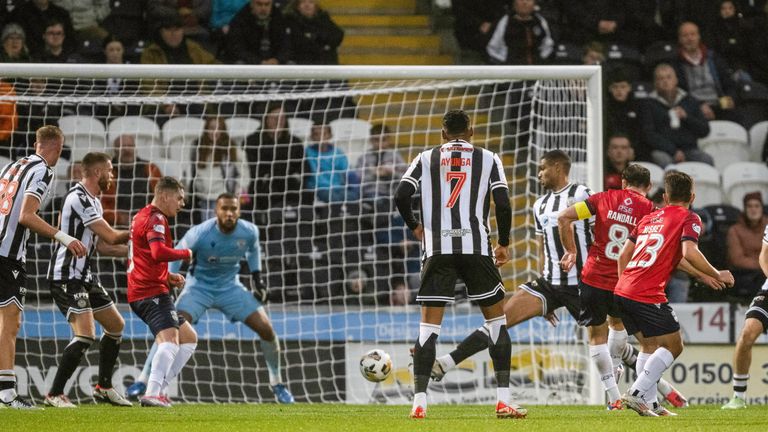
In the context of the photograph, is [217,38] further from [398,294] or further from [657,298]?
[657,298]

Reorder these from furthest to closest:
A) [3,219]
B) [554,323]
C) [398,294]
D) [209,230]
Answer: [398,294]
[209,230]
[554,323]
[3,219]

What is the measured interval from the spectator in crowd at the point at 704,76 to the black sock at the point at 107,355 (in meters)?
8.14

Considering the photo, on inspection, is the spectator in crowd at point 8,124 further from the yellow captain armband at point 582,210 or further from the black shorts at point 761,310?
the black shorts at point 761,310

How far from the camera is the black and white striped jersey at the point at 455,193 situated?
7.14 m

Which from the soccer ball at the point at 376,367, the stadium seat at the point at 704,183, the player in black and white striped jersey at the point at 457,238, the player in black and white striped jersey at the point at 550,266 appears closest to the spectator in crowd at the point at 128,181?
the soccer ball at the point at 376,367

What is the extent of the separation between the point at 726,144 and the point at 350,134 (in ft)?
15.8

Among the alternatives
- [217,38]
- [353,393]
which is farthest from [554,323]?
[217,38]

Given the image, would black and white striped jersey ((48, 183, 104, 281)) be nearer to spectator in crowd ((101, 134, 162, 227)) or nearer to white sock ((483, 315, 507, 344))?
spectator in crowd ((101, 134, 162, 227))

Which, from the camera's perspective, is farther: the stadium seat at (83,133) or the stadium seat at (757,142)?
the stadium seat at (757,142)

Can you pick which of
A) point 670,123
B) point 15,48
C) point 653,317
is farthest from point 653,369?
point 15,48

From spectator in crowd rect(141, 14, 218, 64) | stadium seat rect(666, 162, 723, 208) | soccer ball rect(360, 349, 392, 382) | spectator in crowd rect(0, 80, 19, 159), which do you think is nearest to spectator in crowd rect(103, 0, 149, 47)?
spectator in crowd rect(141, 14, 218, 64)

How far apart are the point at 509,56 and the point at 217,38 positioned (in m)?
3.44

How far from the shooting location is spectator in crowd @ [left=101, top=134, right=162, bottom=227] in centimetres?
1154

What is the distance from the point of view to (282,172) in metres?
12.2
